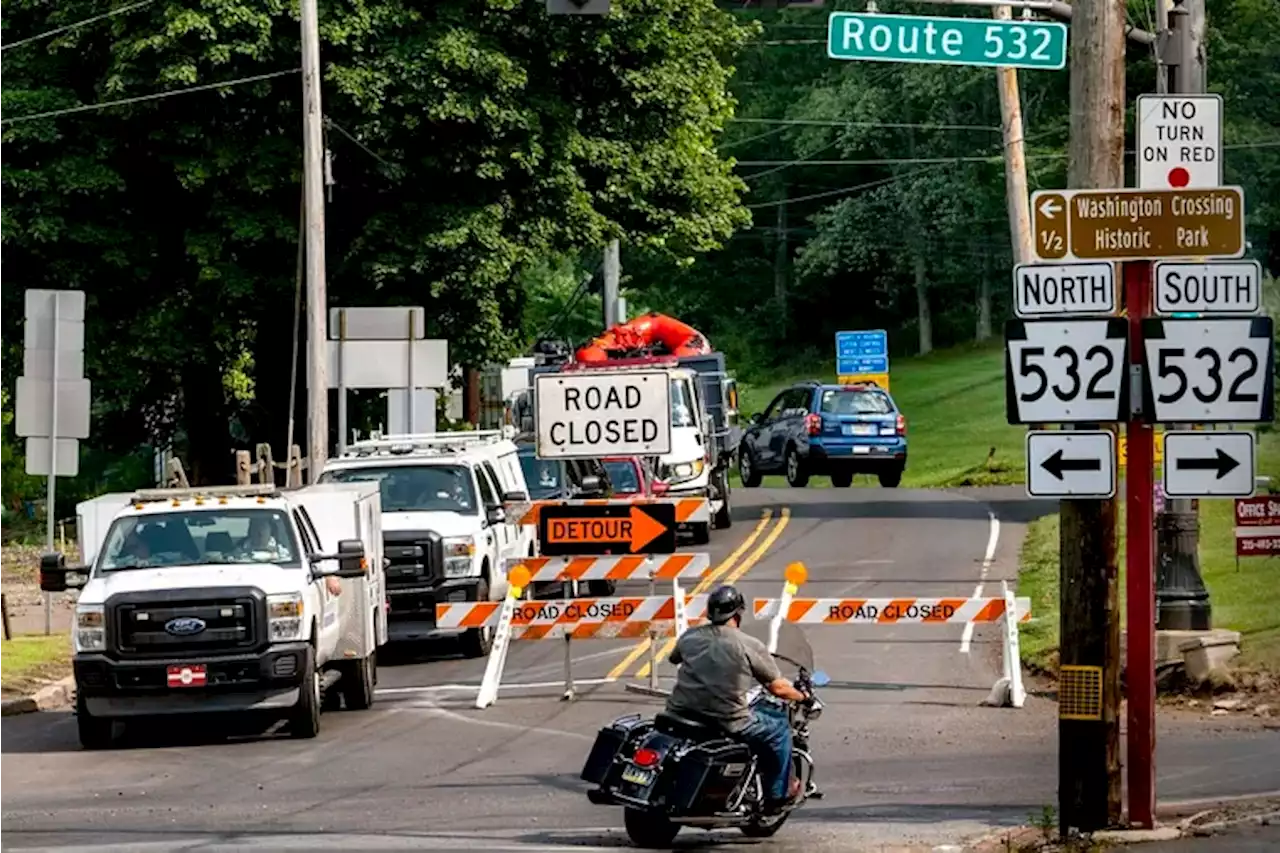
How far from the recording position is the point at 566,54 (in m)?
40.0

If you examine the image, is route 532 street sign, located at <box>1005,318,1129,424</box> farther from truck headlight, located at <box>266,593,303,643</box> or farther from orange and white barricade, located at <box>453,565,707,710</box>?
orange and white barricade, located at <box>453,565,707,710</box>

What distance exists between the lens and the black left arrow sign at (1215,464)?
43.1 ft

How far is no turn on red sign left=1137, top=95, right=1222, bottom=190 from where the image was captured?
1498 centimetres

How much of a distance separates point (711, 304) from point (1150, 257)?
7888 cm

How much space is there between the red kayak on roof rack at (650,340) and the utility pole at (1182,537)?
826 inches

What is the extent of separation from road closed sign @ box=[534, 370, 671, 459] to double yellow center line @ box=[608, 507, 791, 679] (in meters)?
1.91

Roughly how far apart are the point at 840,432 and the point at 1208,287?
3184cm

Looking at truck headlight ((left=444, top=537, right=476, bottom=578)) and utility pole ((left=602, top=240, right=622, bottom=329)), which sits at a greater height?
utility pole ((left=602, top=240, right=622, bottom=329))

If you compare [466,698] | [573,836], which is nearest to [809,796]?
[573,836]

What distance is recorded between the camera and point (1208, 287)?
1337cm

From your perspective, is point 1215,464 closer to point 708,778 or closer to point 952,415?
point 708,778

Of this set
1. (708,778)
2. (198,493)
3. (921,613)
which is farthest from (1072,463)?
(198,493)

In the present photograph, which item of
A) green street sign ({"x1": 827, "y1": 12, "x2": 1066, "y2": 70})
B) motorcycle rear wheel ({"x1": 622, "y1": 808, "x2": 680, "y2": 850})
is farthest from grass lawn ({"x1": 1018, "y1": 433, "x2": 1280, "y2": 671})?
motorcycle rear wheel ({"x1": 622, "y1": 808, "x2": 680, "y2": 850})

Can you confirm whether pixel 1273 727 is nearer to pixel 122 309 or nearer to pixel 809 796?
pixel 809 796
